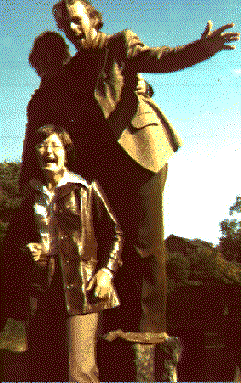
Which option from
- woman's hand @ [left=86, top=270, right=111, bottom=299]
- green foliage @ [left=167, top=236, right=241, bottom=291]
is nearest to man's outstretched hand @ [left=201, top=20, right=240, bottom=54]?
woman's hand @ [left=86, top=270, right=111, bottom=299]

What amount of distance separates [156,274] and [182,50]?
1.54 m

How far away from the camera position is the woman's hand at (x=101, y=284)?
273cm

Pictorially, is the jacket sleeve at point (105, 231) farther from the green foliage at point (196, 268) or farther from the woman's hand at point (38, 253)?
the green foliage at point (196, 268)

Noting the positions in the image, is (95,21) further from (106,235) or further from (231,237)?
(231,237)

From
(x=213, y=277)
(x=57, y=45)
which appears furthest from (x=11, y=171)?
(x=57, y=45)

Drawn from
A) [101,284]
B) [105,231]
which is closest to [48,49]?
[105,231]

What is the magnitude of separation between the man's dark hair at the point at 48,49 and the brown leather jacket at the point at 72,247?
1301 mm

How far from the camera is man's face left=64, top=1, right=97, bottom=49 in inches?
131

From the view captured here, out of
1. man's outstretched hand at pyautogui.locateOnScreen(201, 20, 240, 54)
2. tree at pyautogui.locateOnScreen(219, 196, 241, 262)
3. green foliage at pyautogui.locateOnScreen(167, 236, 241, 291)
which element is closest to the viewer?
man's outstretched hand at pyautogui.locateOnScreen(201, 20, 240, 54)

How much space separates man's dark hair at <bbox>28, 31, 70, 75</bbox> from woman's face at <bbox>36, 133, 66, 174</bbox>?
105 cm

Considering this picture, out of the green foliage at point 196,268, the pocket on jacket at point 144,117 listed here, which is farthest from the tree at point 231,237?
the pocket on jacket at point 144,117

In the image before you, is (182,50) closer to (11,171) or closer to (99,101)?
(99,101)

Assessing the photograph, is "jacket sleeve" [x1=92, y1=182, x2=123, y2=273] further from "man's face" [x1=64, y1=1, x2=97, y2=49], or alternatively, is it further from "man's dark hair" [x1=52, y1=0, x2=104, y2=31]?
"man's dark hair" [x1=52, y1=0, x2=104, y2=31]

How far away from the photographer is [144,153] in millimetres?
3271
